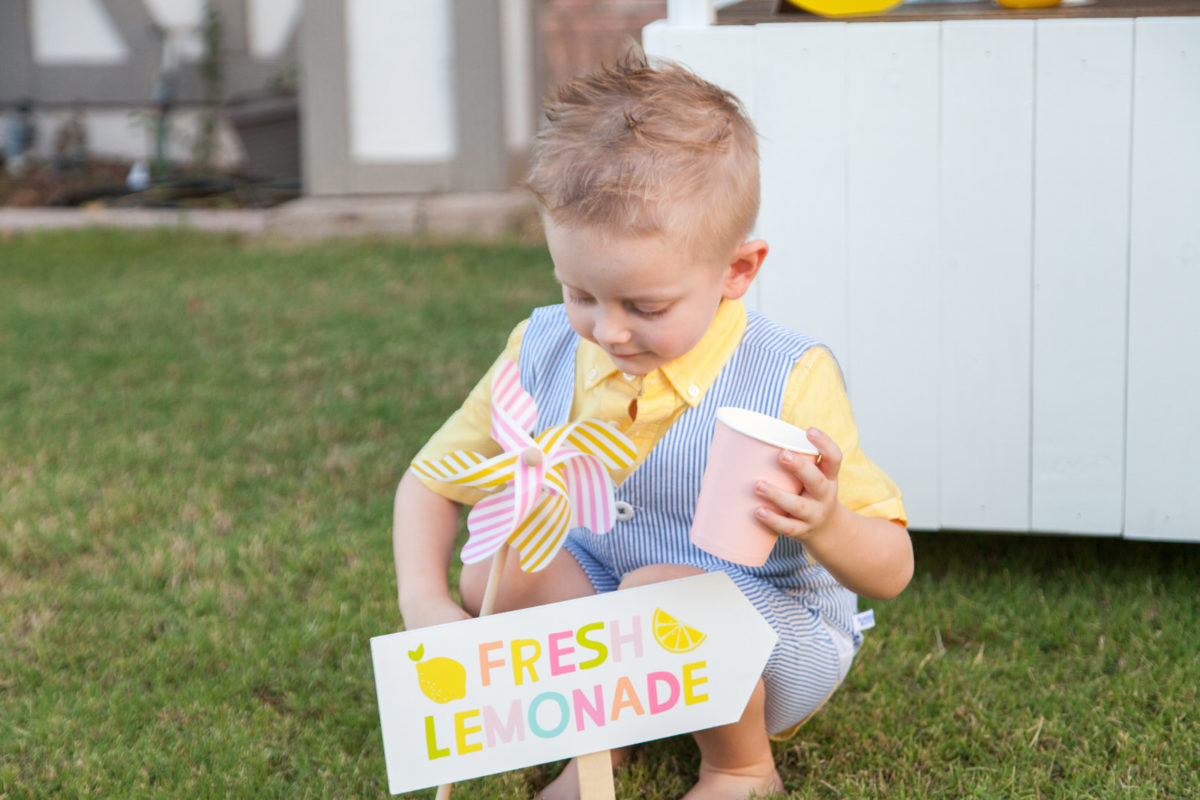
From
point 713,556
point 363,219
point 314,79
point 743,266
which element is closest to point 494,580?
point 713,556

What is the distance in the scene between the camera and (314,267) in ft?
16.1

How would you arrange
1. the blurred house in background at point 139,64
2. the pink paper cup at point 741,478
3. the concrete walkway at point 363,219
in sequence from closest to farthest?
1. the pink paper cup at point 741,478
2. the concrete walkway at point 363,219
3. the blurred house in background at point 139,64

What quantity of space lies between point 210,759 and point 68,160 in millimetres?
5836

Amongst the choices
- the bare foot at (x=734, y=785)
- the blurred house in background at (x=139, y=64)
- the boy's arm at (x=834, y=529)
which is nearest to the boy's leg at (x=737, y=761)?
the bare foot at (x=734, y=785)

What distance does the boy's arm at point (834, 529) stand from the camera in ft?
3.91

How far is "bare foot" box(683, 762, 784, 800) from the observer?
1554 millimetres

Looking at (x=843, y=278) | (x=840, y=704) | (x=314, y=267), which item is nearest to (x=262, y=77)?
(x=314, y=267)

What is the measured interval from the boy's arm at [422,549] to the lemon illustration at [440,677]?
0.14 m

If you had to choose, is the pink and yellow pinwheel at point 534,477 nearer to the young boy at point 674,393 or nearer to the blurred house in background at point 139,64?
the young boy at point 674,393

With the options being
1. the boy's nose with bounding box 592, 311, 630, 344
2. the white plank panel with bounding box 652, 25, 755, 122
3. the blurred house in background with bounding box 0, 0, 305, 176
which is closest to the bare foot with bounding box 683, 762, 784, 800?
the boy's nose with bounding box 592, 311, 630, 344

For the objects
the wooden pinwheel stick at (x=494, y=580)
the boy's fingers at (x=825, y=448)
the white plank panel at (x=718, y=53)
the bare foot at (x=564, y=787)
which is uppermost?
the white plank panel at (x=718, y=53)

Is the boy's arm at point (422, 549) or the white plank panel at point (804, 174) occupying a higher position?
the white plank panel at point (804, 174)

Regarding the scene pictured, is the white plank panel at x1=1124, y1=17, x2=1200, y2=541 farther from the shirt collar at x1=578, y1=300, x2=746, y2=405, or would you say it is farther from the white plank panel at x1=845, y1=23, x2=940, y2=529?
the shirt collar at x1=578, y1=300, x2=746, y2=405

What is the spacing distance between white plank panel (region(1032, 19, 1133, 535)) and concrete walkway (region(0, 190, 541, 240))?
11.5 feet
